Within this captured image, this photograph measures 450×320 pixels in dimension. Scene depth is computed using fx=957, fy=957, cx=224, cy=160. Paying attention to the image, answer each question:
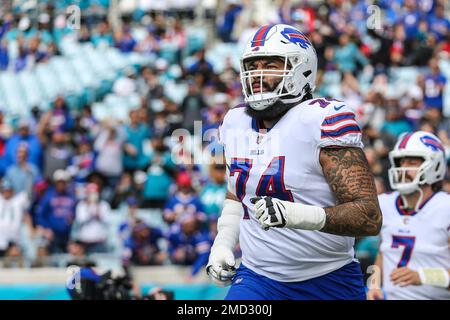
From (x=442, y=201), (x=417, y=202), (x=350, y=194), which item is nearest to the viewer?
(x=350, y=194)

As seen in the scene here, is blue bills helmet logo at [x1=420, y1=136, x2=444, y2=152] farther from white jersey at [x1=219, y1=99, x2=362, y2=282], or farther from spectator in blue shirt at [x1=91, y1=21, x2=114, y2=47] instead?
spectator in blue shirt at [x1=91, y1=21, x2=114, y2=47]

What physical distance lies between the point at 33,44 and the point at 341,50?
4956 millimetres

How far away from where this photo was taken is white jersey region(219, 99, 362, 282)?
4078 millimetres

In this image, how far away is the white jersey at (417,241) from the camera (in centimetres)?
588

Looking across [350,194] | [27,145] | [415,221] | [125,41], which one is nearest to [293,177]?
[350,194]

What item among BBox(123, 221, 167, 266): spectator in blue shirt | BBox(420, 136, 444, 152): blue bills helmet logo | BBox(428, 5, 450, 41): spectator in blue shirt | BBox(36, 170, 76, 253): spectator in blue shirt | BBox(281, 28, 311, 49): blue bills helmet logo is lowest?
BBox(123, 221, 167, 266): spectator in blue shirt

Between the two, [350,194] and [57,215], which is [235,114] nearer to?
[350,194]

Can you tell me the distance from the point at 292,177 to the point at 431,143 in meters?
2.28

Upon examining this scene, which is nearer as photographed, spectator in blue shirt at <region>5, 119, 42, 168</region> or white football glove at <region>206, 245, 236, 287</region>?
white football glove at <region>206, 245, 236, 287</region>

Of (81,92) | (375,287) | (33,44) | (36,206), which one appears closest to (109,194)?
(36,206)

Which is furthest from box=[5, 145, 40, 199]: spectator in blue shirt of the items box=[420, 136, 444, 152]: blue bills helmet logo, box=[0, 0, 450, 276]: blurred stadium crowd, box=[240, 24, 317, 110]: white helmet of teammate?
box=[240, 24, 317, 110]: white helmet of teammate

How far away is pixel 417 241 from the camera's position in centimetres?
596

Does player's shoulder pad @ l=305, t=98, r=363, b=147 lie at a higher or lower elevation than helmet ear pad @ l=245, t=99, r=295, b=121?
lower

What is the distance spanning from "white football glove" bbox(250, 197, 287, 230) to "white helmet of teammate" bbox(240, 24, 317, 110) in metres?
0.60
